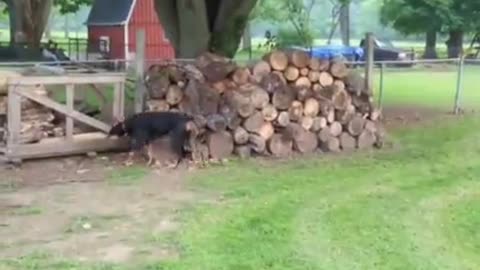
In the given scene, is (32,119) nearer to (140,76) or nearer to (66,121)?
(66,121)

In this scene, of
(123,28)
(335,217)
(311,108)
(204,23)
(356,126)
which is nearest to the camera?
(335,217)

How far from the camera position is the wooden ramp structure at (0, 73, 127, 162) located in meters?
9.80

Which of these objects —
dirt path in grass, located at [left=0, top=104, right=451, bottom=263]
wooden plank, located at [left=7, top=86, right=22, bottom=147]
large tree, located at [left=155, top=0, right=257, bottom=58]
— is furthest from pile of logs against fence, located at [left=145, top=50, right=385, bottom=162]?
large tree, located at [left=155, top=0, right=257, bottom=58]

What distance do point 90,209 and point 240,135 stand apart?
3153mm

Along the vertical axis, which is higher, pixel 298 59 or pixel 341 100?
pixel 298 59

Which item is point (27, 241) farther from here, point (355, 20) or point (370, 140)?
point (355, 20)

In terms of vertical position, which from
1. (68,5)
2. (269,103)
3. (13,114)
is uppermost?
(68,5)

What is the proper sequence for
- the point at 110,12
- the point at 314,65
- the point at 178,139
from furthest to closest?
the point at 110,12 < the point at 314,65 < the point at 178,139

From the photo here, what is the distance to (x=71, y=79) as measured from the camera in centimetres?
1013

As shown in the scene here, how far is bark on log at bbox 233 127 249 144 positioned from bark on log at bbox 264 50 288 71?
0.98 m

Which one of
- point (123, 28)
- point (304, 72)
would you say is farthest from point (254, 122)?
point (123, 28)

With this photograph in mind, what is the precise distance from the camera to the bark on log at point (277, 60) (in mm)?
10867

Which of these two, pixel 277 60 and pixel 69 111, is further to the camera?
pixel 277 60

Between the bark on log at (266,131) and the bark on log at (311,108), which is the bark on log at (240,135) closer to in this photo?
the bark on log at (266,131)
